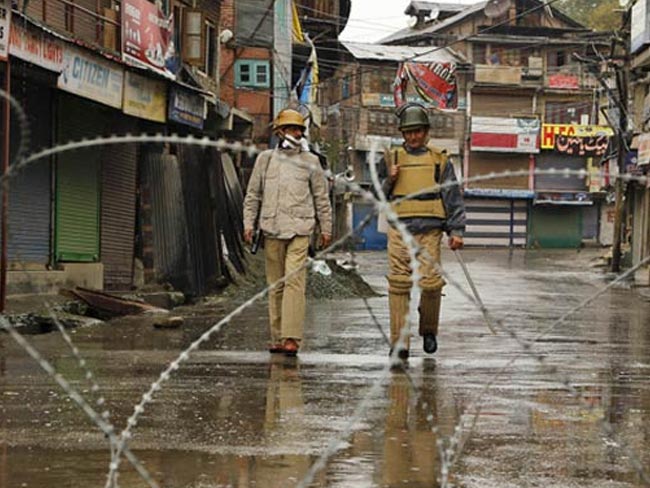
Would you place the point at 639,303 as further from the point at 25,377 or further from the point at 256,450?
the point at 256,450

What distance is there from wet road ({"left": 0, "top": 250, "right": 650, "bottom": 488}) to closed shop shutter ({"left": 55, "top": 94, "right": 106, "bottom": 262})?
18.4 ft

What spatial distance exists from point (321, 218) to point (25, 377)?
270cm

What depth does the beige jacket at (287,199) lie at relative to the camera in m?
9.66

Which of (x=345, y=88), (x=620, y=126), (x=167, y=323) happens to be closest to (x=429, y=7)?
(x=345, y=88)

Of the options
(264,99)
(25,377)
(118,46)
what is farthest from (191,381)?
(264,99)

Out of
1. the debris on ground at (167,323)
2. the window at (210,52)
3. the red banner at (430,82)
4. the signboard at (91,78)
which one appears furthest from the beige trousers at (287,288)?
the red banner at (430,82)

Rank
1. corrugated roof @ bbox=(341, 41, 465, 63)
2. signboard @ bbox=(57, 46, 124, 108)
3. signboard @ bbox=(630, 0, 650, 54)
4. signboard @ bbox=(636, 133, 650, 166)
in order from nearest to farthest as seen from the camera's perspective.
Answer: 1. signboard @ bbox=(57, 46, 124, 108)
2. signboard @ bbox=(630, 0, 650, 54)
3. signboard @ bbox=(636, 133, 650, 166)
4. corrugated roof @ bbox=(341, 41, 465, 63)

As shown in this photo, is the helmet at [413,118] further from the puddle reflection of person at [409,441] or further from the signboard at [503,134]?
the signboard at [503,134]

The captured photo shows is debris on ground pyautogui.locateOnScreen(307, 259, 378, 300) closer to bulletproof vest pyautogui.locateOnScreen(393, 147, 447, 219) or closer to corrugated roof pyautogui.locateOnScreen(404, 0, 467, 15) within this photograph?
bulletproof vest pyautogui.locateOnScreen(393, 147, 447, 219)

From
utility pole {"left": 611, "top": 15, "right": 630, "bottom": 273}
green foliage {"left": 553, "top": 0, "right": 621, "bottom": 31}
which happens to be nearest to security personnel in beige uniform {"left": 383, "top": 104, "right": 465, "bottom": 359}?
utility pole {"left": 611, "top": 15, "right": 630, "bottom": 273}

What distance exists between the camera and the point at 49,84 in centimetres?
1554

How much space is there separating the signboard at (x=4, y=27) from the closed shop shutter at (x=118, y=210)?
22.3 feet

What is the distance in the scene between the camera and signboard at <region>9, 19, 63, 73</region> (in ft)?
43.4

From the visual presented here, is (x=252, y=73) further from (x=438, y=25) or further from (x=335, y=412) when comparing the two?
(x=438, y=25)
